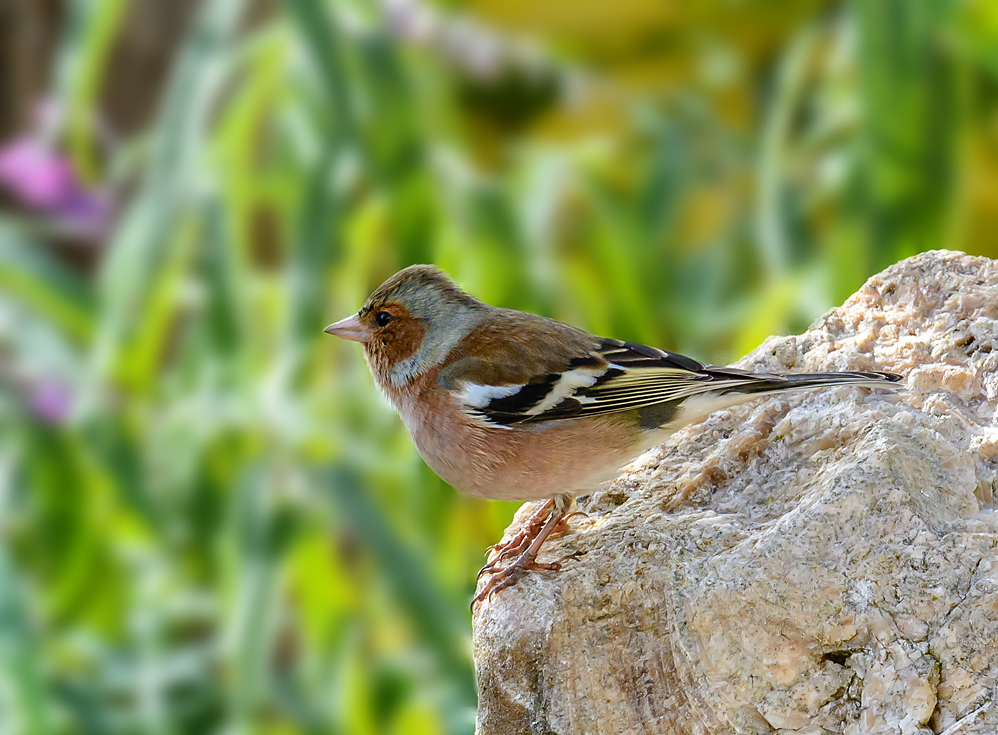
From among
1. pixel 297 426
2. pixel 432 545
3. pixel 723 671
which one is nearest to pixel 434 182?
pixel 297 426

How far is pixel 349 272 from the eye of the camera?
118 inches

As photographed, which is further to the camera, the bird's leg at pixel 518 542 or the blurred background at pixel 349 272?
the blurred background at pixel 349 272

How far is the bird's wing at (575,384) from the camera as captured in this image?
4.91 feet

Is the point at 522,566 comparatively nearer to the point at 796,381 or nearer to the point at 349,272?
the point at 796,381

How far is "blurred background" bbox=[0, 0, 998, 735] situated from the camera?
270 centimetres

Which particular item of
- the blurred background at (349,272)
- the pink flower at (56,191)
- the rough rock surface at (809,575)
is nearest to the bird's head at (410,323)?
the rough rock surface at (809,575)

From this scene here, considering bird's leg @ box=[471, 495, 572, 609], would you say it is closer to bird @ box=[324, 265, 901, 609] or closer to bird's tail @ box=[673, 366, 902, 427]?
bird @ box=[324, 265, 901, 609]

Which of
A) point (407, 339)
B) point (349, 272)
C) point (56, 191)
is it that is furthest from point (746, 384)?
point (56, 191)

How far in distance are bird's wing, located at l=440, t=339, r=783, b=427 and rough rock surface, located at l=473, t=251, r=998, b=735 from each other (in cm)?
10

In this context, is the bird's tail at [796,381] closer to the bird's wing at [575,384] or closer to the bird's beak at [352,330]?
the bird's wing at [575,384]

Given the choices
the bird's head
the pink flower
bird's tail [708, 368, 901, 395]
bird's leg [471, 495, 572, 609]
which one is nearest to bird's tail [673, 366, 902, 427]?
bird's tail [708, 368, 901, 395]

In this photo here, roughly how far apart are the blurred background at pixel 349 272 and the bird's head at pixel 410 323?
0.79 meters

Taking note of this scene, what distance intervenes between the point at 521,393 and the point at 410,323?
0.79ft

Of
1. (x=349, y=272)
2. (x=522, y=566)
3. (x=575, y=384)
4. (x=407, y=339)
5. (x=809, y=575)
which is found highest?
(x=349, y=272)
